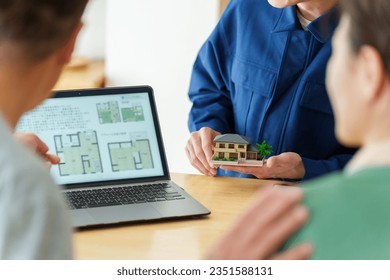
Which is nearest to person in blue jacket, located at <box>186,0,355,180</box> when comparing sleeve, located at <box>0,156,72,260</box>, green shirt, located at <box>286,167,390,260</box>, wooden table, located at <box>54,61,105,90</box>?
sleeve, located at <box>0,156,72,260</box>

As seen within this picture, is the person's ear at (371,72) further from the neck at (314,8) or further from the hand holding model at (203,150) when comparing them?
the neck at (314,8)

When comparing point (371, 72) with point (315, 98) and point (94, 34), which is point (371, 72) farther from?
point (94, 34)

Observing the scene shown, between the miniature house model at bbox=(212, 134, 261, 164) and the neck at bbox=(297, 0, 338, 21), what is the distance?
46cm

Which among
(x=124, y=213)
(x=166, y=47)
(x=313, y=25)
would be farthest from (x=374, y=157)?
(x=166, y=47)

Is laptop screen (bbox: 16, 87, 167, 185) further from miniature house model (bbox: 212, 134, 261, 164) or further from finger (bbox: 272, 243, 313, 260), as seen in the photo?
finger (bbox: 272, 243, 313, 260)

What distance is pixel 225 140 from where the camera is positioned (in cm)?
212

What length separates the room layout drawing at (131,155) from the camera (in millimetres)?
2061

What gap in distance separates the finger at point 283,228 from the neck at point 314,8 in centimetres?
144

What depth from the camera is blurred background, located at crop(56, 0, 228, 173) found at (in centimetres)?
356

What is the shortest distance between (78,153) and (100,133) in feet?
0.25

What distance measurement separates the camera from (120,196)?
197 centimetres

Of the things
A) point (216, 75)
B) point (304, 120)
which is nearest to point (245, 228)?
point (304, 120)

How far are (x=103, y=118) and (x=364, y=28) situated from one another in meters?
1.13
